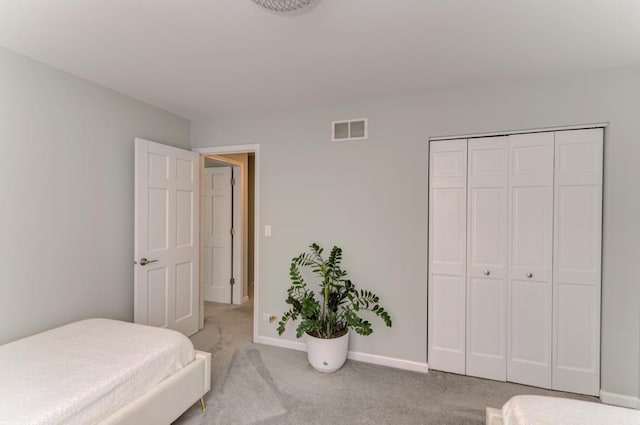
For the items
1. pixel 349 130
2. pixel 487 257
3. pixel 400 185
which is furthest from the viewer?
pixel 349 130

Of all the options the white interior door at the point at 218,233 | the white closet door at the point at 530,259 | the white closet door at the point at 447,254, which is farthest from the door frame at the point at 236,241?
the white closet door at the point at 530,259

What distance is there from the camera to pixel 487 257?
2502mm

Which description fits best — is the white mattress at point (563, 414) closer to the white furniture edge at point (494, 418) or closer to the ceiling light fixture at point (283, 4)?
the white furniture edge at point (494, 418)

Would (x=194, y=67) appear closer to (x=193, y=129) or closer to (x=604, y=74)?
(x=193, y=129)

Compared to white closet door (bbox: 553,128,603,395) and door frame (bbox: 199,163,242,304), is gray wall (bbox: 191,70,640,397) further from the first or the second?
door frame (bbox: 199,163,242,304)

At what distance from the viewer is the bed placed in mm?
1182

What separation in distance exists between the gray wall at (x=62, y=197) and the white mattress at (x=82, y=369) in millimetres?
316

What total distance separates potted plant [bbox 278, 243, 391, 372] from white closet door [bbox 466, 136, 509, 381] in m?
0.76

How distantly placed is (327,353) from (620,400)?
2093mm

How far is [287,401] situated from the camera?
217cm

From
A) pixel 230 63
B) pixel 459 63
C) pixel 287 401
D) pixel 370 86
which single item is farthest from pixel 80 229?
pixel 459 63

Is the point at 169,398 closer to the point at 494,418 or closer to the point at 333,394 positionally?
→ the point at 333,394

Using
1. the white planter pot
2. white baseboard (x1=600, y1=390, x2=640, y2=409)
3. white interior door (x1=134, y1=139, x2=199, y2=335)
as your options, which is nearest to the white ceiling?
white interior door (x1=134, y1=139, x2=199, y2=335)

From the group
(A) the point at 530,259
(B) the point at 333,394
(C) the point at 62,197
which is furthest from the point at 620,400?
(C) the point at 62,197
